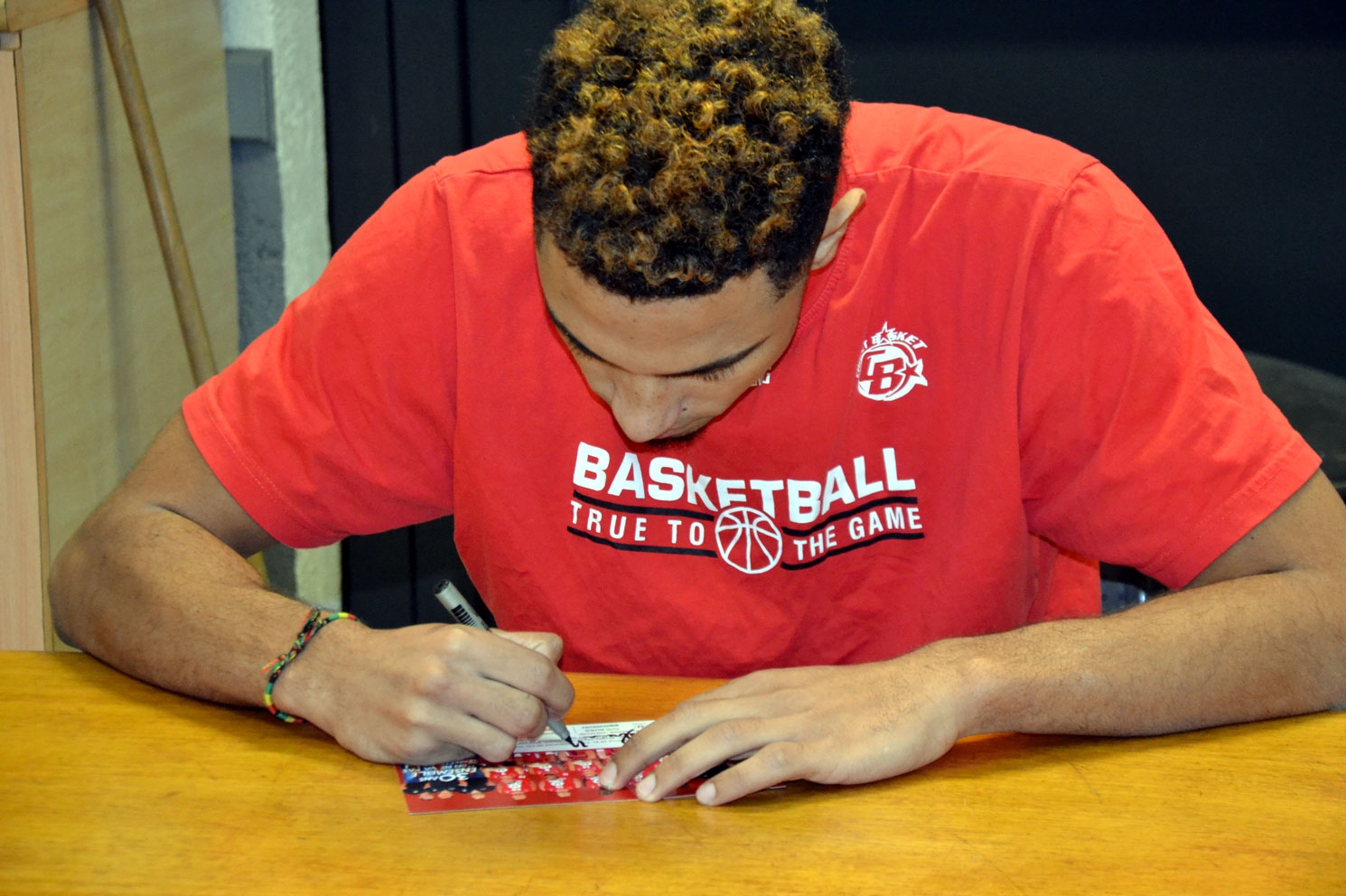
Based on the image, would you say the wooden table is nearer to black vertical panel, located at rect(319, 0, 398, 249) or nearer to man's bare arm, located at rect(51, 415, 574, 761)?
man's bare arm, located at rect(51, 415, 574, 761)

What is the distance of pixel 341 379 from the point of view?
1299mm

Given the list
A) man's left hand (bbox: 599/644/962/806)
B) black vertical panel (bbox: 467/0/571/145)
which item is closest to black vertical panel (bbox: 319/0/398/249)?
black vertical panel (bbox: 467/0/571/145)

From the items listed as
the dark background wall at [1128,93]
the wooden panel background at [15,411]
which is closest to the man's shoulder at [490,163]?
the wooden panel background at [15,411]

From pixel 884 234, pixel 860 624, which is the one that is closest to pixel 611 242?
pixel 884 234

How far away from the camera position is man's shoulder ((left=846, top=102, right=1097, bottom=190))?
4.05 ft

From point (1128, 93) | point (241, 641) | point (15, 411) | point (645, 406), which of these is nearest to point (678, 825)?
point (645, 406)

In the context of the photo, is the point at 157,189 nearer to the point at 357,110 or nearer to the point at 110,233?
the point at 110,233

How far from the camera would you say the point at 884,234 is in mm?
1240

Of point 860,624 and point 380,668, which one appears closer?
point 380,668

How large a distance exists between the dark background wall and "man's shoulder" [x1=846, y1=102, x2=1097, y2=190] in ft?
3.03

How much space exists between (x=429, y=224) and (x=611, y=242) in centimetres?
41

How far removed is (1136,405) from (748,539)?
0.39 meters

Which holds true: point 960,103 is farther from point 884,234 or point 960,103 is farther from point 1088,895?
point 1088,895

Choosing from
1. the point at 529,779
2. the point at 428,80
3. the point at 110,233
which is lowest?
the point at 529,779
